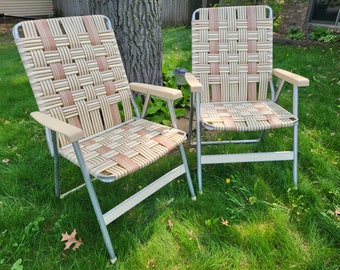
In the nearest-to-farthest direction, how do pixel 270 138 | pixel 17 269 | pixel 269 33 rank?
→ 1. pixel 17 269
2. pixel 269 33
3. pixel 270 138

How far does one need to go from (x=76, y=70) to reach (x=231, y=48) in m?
1.22

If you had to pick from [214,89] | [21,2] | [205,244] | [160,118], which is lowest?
[205,244]

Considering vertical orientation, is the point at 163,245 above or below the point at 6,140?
below

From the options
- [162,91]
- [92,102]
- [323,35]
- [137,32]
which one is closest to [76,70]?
[92,102]

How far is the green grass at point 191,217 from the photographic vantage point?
5.21 feet

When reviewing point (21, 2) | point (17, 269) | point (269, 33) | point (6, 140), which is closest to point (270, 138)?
point (269, 33)

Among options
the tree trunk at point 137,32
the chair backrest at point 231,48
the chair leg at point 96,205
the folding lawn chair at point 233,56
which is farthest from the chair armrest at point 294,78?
the chair leg at point 96,205

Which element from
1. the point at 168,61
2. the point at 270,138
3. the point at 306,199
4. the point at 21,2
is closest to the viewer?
the point at 306,199

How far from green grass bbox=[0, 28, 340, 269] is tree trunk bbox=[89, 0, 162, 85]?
2.92ft

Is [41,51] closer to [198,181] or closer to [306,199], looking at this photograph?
[198,181]

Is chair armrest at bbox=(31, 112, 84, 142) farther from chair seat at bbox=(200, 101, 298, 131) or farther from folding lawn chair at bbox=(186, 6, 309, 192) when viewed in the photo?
folding lawn chair at bbox=(186, 6, 309, 192)

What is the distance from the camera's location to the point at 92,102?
197cm

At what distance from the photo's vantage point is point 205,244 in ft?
5.54

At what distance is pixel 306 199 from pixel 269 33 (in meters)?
1.31
